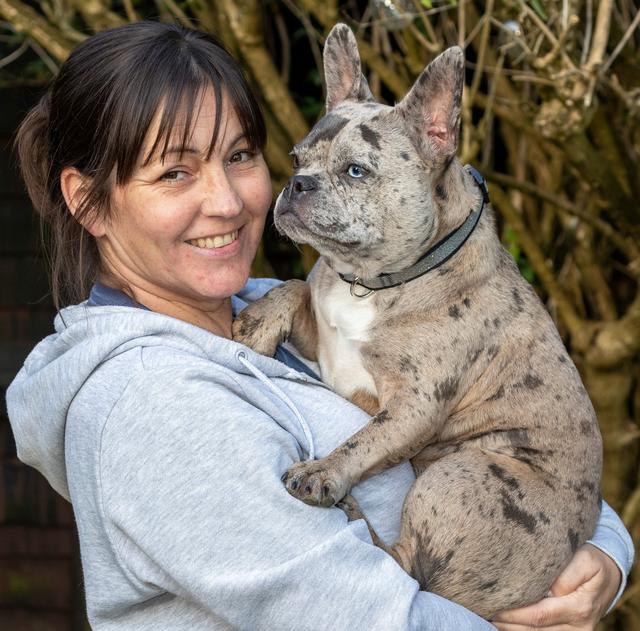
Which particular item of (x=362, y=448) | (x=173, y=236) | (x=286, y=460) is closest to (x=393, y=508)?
(x=362, y=448)

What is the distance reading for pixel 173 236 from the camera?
2.17 meters

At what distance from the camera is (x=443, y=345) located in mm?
2281

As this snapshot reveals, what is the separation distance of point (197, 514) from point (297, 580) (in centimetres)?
21

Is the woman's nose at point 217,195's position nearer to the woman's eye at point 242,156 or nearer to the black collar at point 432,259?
the woman's eye at point 242,156

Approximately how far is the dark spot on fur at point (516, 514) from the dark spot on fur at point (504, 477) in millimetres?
26

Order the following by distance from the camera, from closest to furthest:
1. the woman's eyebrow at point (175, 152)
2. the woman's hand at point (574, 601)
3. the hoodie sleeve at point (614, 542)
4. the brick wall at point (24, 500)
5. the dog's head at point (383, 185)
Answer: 1. the woman's eyebrow at point (175, 152)
2. the woman's hand at point (574, 601)
3. the dog's head at point (383, 185)
4. the hoodie sleeve at point (614, 542)
5. the brick wall at point (24, 500)

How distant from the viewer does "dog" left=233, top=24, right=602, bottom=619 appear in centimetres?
214

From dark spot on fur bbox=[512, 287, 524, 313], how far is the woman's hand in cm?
58

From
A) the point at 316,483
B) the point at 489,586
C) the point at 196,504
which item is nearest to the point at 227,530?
the point at 196,504

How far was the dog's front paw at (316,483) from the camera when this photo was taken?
1.89 meters

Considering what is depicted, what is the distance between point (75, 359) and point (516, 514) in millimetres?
998

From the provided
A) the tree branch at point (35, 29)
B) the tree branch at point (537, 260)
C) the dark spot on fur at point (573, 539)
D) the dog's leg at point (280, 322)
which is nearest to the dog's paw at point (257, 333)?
the dog's leg at point (280, 322)

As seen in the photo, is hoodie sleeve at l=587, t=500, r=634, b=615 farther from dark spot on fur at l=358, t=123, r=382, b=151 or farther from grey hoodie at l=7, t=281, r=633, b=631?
dark spot on fur at l=358, t=123, r=382, b=151

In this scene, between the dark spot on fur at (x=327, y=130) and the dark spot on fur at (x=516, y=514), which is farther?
the dark spot on fur at (x=327, y=130)
